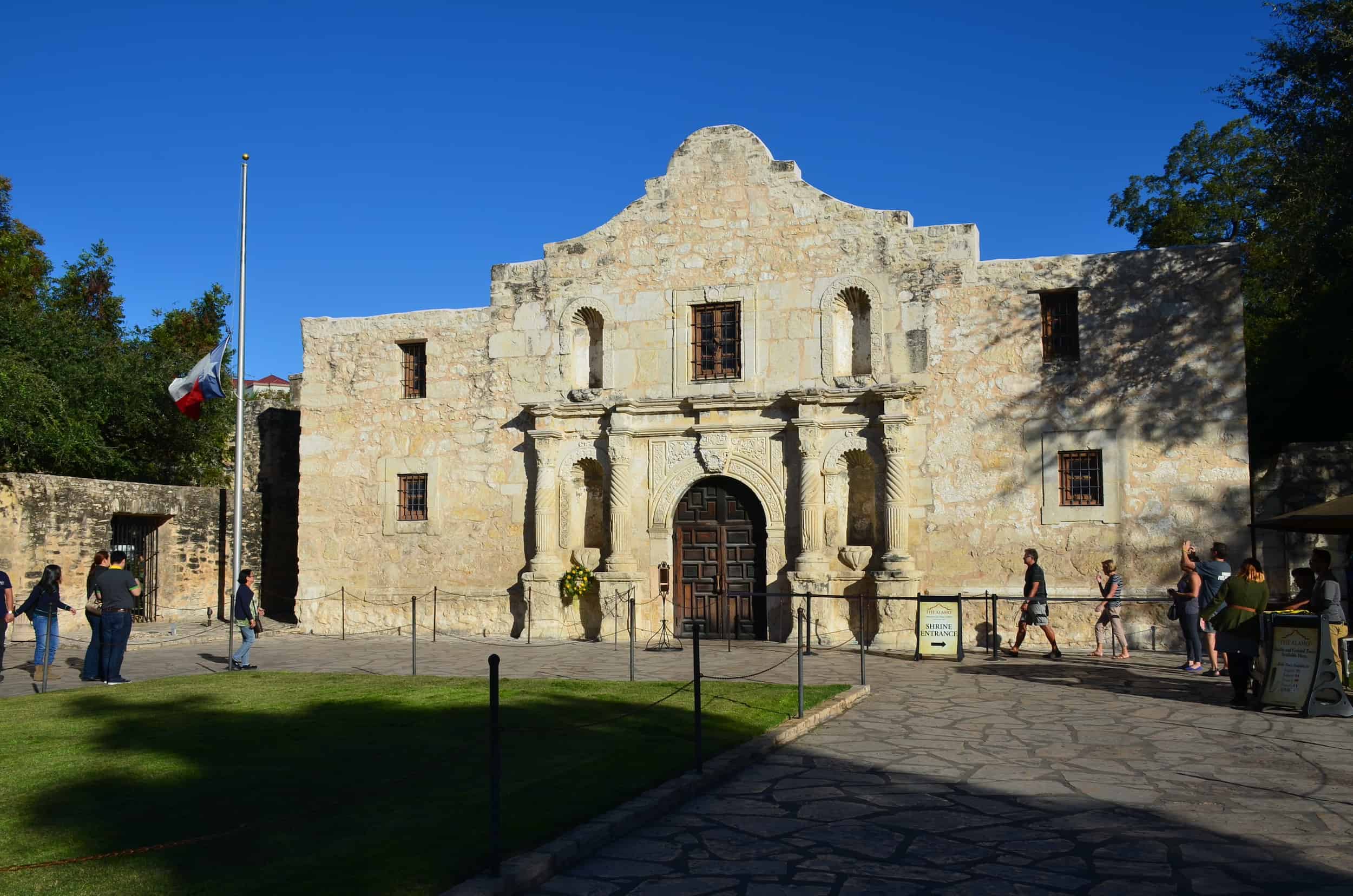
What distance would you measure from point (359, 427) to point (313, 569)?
2.68 meters

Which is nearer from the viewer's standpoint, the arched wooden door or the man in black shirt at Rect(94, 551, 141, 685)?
the man in black shirt at Rect(94, 551, 141, 685)

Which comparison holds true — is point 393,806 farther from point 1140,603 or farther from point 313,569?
point 313,569

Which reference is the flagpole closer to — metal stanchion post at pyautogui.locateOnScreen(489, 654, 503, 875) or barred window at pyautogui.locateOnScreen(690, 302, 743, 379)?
barred window at pyautogui.locateOnScreen(690, 302, 743, 379)

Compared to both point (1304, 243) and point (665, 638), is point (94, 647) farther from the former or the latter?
point (1304, 243)

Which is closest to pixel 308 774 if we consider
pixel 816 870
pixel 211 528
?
pixel 816 870

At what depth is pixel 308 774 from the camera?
7379 millimetres

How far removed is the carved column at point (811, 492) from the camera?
662 inches

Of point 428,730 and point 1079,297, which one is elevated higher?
point 1079,297

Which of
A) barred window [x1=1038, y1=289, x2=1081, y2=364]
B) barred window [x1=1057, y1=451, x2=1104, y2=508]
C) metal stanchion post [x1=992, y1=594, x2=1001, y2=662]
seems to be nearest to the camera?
metal stanchion post [x1=992, y1=594, x2=1001, y2=662]

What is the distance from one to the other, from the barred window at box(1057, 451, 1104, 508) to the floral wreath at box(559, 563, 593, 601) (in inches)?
288

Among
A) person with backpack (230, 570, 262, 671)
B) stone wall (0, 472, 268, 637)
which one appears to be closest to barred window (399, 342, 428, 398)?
stone wall (0, 472, 268, 637)

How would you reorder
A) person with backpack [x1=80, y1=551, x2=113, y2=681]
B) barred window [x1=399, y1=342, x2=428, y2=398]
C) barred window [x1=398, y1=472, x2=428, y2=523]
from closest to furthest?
person with backpack [x1=80, y1=551, x2=113, y2=681]
barred window [x1=398, y1=472, x2=428, y2=523]
barred window [x1=399, y1=342, x2=428, y2=398]

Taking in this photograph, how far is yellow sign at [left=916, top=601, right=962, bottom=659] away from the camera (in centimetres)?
1478

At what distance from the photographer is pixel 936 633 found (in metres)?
14.8
